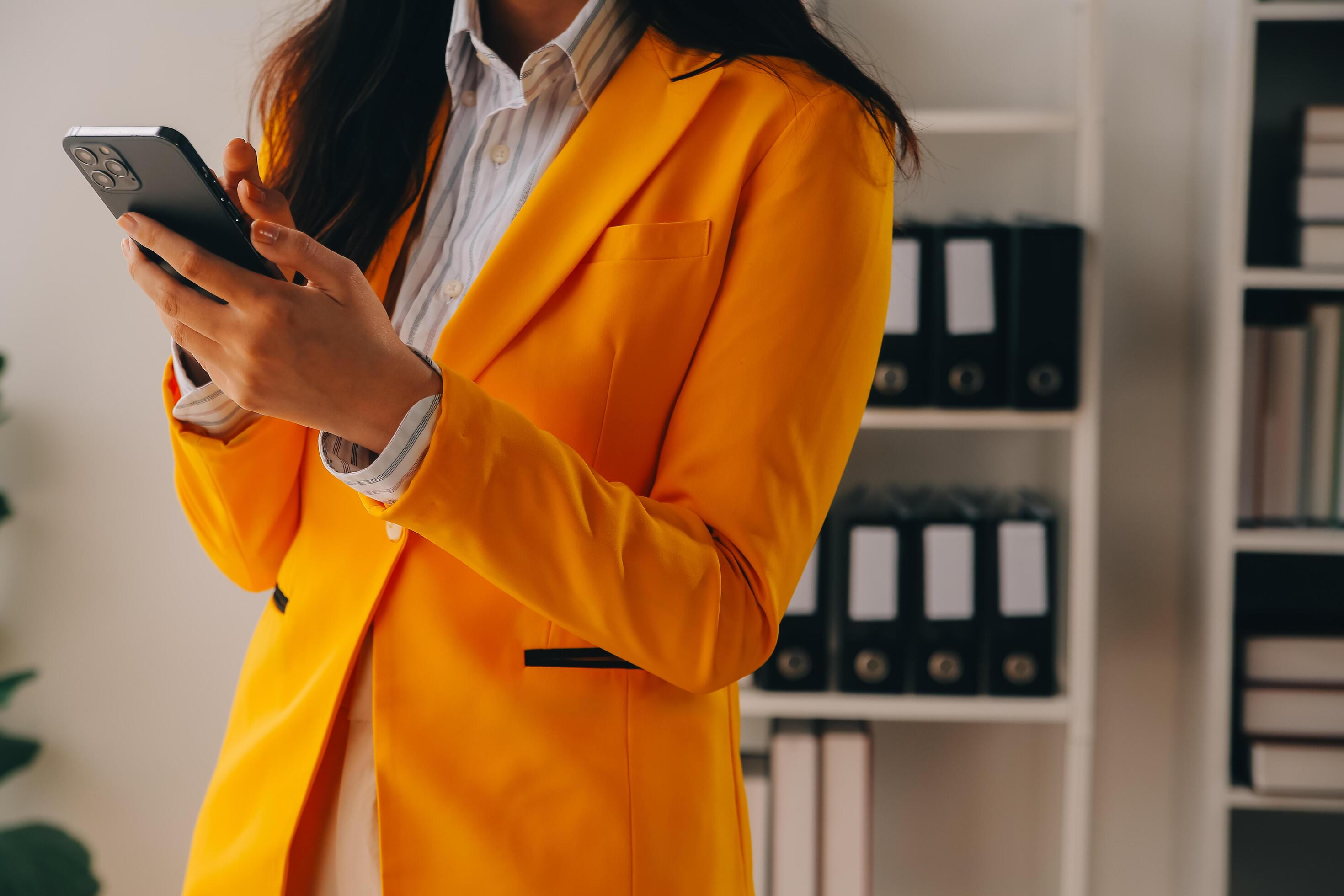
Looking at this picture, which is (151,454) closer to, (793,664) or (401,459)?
(793,664)

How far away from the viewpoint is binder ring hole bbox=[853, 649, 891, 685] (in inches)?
66.3

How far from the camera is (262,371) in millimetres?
488

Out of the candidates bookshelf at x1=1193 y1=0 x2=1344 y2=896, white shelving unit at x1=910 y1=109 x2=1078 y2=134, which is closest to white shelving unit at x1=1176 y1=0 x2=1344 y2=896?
bookshelf at x1=1193 y1=0 x2=1344 y2=896

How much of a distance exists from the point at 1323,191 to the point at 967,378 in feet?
2.18

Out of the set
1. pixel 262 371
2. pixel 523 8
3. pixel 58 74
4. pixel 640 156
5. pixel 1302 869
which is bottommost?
pixel 1302 869

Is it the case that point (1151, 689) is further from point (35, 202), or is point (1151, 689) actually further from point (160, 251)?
point (35, 202)

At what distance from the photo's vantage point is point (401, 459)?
1.65 ft

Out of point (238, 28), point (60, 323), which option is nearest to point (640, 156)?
point (238, 28)

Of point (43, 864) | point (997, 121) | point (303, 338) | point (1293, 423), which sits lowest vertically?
point (43, 864)

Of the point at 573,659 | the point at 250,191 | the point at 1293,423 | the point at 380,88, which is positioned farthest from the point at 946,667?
the point at 250,191

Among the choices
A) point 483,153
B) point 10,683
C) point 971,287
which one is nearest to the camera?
point 483,153

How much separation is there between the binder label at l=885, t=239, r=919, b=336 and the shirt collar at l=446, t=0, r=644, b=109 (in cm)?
97

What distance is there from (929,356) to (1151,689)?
34.9 inches

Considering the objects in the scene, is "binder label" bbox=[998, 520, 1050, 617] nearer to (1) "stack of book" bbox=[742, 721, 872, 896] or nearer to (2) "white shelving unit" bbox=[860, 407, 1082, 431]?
(2) "white shelving unit" bbox=[860, 407, 1082, 431]
